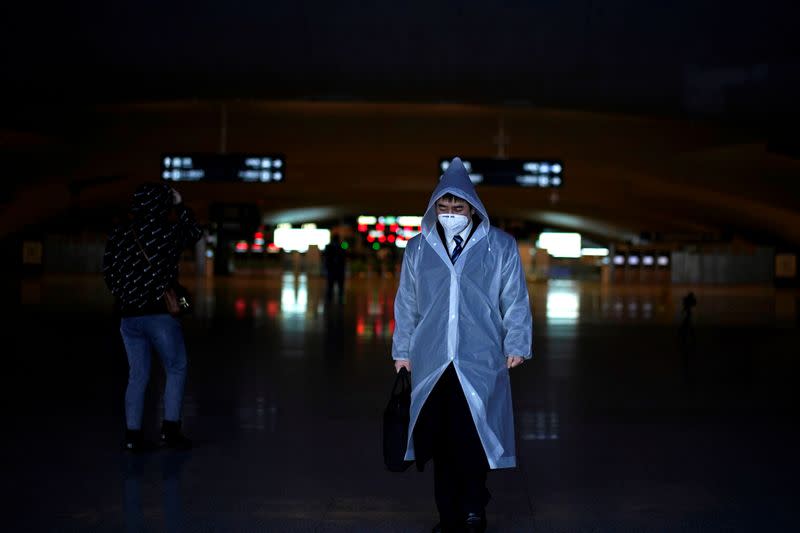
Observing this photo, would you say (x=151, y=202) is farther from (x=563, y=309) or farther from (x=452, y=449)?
(x=563, y=309)

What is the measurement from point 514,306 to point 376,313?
1679cm

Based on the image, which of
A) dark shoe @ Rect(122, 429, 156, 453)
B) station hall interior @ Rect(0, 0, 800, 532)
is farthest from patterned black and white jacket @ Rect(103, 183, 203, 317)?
station hall interior @ Rect(0, 0, 800, 532)

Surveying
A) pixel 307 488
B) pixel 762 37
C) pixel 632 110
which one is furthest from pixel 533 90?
pixel 307 488

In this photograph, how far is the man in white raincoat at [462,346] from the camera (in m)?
4.93

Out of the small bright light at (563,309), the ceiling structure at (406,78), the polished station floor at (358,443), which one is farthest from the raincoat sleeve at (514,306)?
the small bright light at (563,309)

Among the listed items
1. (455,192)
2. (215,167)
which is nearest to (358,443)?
(455,192)

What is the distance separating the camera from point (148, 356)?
683cm

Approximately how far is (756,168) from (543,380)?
21243 mm

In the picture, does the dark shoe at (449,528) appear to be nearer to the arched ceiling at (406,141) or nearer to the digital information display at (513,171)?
the arched ceiling at (406,141)

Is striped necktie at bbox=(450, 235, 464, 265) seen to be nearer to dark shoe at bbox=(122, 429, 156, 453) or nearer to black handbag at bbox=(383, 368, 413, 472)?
black handbag at bbox=(383, 368, 413, 472)

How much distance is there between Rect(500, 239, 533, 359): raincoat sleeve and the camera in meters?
5.00

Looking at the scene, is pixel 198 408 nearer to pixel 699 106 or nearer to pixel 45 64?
pixel 45 64

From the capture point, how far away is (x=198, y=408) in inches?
335

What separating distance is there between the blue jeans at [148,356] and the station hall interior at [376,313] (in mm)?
303
